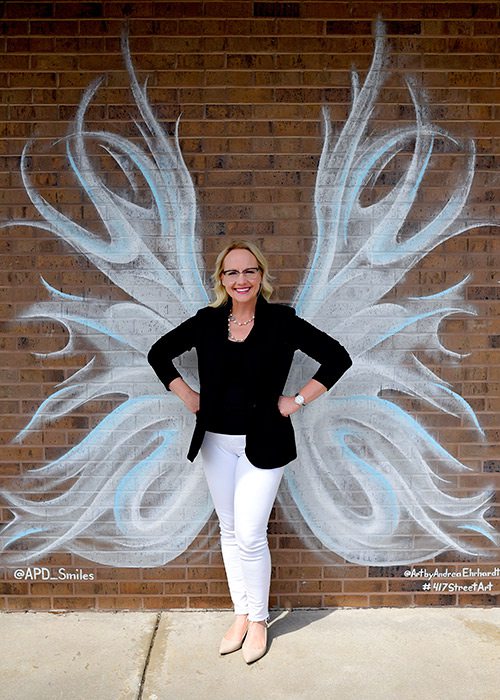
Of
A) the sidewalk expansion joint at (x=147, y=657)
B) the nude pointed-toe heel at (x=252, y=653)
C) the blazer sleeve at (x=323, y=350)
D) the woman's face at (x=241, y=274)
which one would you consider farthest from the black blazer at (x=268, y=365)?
the sidewalk expansion joint at (x=147, y=657)

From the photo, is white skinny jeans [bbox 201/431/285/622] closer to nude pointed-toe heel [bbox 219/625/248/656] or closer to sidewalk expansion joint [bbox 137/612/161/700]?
nude pointed-toe heel [bbox 219/625/248/656]

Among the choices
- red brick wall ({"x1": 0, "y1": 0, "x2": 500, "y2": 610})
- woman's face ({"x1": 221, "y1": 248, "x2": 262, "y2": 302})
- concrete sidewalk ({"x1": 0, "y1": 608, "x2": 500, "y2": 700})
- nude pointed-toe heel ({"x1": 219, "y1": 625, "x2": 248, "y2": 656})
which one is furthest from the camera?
red brick wall ({"x1": 0, "y1": 0, "x2": 500, "y2": 610})

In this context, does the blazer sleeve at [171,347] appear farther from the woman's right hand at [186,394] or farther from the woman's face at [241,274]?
the woman's face at [241,274]

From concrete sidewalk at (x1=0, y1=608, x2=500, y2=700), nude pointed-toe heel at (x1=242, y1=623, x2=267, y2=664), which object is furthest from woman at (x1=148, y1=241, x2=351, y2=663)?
concrete sidewalk at (x1=0, y1=608, x2=500, y2=700)

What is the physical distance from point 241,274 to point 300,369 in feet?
2.27

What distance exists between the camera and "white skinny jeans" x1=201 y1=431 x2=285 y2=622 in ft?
9.61

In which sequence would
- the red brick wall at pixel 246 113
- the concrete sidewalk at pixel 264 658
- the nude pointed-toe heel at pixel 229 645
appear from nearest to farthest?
the concrete sidewalk at pixel 264 658 → the nude pointed-toe heel at pixel 229 645 → the red brick wall at pixel 246 113

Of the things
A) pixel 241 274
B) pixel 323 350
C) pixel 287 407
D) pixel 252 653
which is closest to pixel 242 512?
pixel 287 407

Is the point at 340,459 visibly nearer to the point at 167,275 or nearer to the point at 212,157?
the point at 167,275

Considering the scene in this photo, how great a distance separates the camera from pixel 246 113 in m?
3.27

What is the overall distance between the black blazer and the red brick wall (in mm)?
416

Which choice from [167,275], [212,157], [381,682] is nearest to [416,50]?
[212,157]

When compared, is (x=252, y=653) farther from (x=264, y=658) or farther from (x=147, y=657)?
(x=147, y=657)

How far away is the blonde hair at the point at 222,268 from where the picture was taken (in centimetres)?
293
